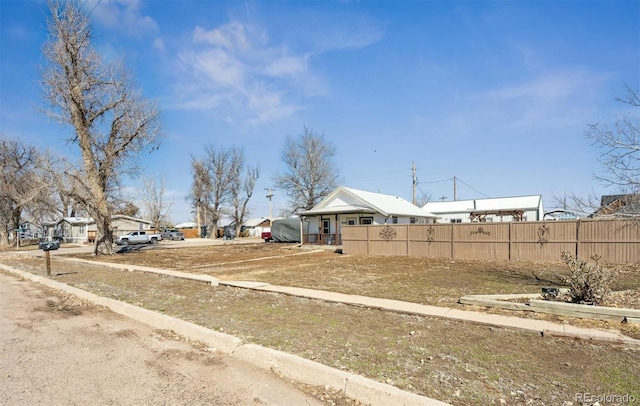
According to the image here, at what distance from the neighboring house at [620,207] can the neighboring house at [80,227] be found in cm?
4967

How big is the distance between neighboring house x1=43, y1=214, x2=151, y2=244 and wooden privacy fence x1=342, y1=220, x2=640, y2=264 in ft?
128

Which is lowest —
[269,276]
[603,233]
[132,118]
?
[269,276]

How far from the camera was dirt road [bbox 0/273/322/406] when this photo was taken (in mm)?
3887

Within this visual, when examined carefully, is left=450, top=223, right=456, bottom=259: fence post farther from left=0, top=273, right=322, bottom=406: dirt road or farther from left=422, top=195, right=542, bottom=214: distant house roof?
left=422, top=195, right=542, bottom=214: distant house roof

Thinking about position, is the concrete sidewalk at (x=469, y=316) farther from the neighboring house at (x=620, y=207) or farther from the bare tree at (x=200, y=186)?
the bare tree at (x=200, y=186)

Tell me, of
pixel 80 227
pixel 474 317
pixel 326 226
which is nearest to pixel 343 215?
pixel 326 226

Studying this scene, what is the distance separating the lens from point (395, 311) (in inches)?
295

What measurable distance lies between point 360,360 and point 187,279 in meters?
Answer: 9.43

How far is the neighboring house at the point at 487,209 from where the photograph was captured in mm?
39594

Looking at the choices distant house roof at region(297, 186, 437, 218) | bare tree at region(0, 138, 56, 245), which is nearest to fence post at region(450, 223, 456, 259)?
distant house roof at region(297, 186, 437, 218)

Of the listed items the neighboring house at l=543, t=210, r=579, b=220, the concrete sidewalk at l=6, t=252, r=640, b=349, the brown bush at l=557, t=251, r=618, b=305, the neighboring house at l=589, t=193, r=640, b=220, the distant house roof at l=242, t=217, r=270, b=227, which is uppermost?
the neighboring house at l=589, t=193, r=640, b=220

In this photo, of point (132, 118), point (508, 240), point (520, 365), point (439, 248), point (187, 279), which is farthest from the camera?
point (132, 118)

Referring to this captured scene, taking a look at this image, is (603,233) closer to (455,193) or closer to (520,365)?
(520,365)

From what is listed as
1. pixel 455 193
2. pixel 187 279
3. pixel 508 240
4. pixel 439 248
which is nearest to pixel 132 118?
pixel 187 279
